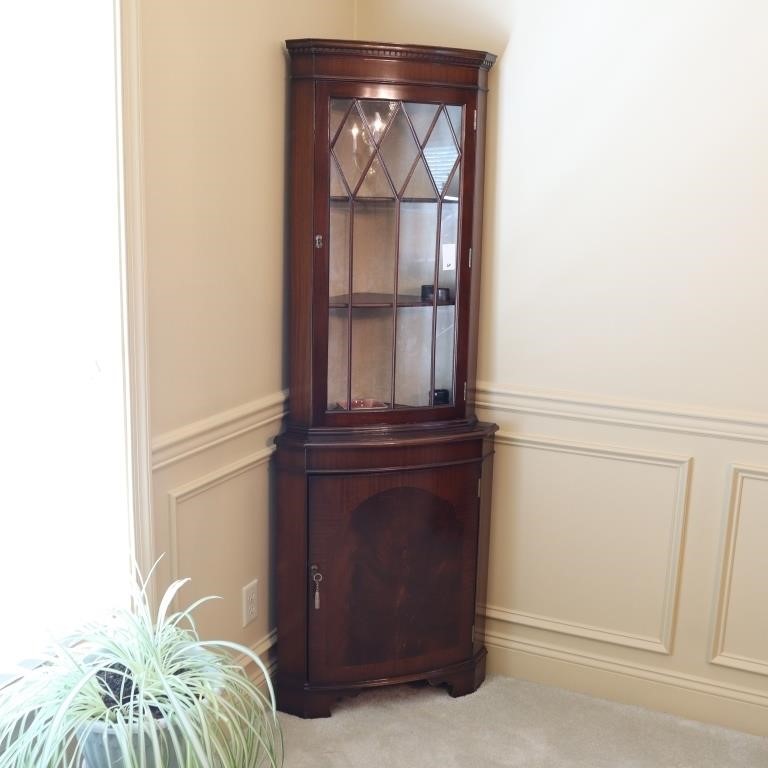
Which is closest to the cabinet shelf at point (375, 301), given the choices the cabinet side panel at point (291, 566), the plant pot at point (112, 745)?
the cabinet side panel at point (291, 566)

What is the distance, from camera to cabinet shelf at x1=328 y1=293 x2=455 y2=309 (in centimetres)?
240

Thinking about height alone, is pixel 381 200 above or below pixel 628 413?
above

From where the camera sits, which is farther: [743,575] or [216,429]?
[743,575]

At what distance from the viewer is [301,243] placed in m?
2.37

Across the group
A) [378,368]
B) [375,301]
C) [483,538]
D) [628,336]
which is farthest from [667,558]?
[375,301]

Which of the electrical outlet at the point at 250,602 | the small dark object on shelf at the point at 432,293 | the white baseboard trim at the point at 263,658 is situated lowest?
the white baseboard trim at the point at 263,658

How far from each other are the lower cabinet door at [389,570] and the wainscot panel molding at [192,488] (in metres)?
0.19

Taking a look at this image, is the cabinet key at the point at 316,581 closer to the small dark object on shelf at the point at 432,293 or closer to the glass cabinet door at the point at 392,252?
the glass cabinet door at the point at 392,252

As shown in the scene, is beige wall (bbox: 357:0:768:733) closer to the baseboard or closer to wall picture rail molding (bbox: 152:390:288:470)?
the baseboard

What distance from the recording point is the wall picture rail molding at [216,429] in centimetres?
199

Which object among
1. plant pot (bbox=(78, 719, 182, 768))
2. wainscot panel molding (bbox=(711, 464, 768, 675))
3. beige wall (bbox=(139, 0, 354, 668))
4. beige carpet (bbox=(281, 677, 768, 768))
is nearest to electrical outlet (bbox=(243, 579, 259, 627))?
beige wall (bbox=(139, 0, 354, 668))

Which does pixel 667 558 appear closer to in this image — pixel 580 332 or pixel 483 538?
pixel 483 538

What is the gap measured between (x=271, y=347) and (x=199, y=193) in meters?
0.51

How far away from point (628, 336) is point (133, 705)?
1.61 m
